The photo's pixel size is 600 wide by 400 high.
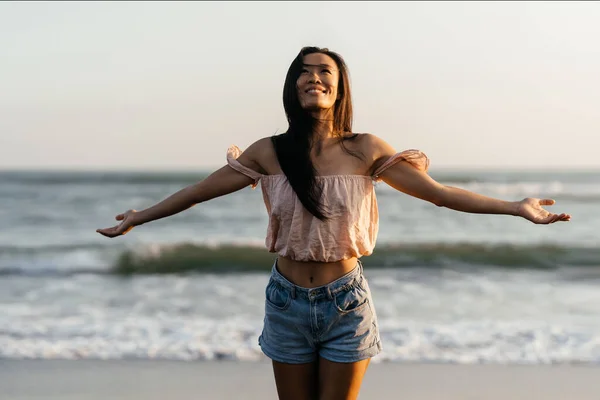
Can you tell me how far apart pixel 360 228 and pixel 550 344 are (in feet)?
13.9

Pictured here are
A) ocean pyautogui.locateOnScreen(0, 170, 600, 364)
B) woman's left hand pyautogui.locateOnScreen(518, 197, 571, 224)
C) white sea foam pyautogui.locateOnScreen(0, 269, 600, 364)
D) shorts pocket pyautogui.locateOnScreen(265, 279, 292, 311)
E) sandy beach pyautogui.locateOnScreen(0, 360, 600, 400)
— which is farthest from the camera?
ocean pyautogui.locateOnScreen(0, 170, 600, 364)

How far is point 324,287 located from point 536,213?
0.81 m

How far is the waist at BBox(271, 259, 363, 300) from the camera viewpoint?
2715 mm

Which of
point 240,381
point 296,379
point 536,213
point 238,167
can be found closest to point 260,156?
point 238,167

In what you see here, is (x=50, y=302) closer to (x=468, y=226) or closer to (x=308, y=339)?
(x=308, y=339)

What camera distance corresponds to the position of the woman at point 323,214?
2705mm

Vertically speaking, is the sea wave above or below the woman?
below

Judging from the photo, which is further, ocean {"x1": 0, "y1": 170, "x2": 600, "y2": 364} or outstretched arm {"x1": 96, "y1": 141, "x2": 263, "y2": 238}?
ocean {"x1": 0, "y1": 170, "x2": 600, "y2": 364}

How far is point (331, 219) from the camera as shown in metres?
2.69

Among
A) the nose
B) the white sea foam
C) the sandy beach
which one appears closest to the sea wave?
the white sea foam

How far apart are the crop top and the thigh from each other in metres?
0.39

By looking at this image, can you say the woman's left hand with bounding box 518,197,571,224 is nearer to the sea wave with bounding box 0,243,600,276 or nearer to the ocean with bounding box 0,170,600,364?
the ocean with bounding box 0,170,600,364

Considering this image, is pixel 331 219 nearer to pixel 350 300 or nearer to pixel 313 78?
pixel 350 300

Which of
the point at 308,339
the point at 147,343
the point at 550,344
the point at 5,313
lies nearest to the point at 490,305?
the point at 550,344
